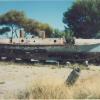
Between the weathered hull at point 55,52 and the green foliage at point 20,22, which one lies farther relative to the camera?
the green foliage at point 20,22

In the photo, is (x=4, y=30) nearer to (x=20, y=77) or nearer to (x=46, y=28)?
(x=46, y=28)

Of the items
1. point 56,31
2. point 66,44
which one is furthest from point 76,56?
point 56,31

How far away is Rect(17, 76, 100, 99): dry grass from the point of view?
49.8ft

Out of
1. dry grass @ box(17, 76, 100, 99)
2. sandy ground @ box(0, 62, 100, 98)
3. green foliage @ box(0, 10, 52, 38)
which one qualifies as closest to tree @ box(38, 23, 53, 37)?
green foliage @ box(0, 10, 52, 38)

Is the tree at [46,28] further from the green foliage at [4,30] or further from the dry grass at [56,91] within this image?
the dry grass at [56,91]

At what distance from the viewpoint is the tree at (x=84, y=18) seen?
2896 inches

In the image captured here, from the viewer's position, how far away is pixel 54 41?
159ft

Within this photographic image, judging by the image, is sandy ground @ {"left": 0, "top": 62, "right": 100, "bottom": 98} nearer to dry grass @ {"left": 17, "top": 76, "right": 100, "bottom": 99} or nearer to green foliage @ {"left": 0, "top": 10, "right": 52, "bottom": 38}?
dry grass @ {"left": 17, "top": 76, "right": 100, "bottom": 99}

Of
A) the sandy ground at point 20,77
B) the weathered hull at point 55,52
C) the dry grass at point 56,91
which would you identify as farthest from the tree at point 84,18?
the dry grass at point 56,91

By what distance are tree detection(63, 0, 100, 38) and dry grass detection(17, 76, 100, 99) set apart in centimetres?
5697

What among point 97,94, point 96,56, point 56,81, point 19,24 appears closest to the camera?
point 97,94

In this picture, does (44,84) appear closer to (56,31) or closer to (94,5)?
(94,5)

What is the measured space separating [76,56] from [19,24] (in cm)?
2715

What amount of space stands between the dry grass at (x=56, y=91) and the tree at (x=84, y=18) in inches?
2243
